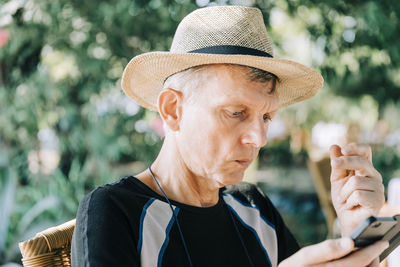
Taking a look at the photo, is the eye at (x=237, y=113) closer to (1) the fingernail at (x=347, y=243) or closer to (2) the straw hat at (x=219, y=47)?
(2) the straw hat at (x=219, y=47)

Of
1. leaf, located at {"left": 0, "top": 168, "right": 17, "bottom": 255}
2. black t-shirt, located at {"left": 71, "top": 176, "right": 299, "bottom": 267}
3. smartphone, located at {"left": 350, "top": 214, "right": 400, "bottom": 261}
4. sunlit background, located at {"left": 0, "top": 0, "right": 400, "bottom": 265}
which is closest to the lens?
smartphone, located at {"left": 350, "top": 214, "right": 400, "bottom": 261}

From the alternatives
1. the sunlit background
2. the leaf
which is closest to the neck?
the sunlit background

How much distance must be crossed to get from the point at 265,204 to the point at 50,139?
3316mm

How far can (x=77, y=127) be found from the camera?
4.36 m

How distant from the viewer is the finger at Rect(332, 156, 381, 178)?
1377 millimetres

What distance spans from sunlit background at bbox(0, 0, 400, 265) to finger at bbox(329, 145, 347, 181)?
75.5 inches

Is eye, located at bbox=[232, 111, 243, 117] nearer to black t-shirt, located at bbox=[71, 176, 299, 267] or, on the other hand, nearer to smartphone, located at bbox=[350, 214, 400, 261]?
black t-shirt, located at bbox=[71, 176, 299, 267]

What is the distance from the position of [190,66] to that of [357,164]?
60cm

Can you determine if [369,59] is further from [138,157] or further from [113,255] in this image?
[113,255]

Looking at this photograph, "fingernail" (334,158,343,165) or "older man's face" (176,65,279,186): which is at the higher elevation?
"older man's face" (176,65,279,186)

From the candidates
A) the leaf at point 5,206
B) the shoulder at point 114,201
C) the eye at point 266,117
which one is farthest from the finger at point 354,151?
the leaf at point 5,206

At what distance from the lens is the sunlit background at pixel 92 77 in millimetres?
3438

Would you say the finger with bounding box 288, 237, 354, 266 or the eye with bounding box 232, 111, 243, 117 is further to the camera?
the eye with bounding box 232, 111, 243, 117

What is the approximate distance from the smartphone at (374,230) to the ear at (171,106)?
644 mm
